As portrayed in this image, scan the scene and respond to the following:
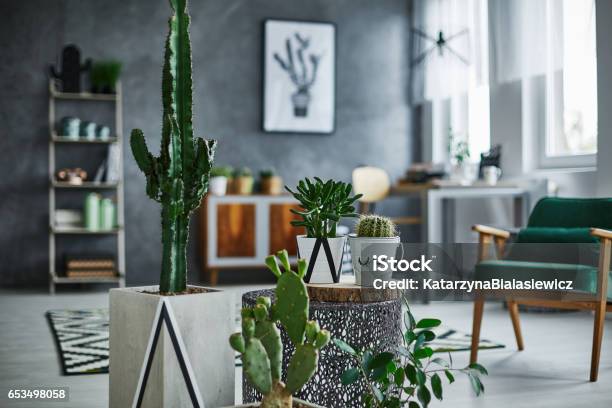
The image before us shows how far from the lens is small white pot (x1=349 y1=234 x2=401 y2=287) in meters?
2.48

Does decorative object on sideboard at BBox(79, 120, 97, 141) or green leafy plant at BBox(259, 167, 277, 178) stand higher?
decorative object on sideboard at BBox(79, 120, 97, 141)

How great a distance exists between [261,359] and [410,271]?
0.95m

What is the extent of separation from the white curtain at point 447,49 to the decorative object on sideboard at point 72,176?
322 cm

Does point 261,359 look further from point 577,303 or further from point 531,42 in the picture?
point 531,42

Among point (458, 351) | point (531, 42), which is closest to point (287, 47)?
point (531, 42)

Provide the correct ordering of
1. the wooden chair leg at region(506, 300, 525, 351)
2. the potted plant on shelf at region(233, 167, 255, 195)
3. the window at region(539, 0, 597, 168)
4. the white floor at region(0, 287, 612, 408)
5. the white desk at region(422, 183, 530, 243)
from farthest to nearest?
the potted plant on shelf at region(233, 167, 255, 195) → the white desk at region(422, 183, 530, 243) → the window at region(539, 0, 597, 168) → the wooden chair leg at region(506, 300, 525, 351) → the white floor at region(0, 287, 612, 408)

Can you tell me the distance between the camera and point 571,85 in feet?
18.4

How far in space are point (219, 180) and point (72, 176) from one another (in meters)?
1.22

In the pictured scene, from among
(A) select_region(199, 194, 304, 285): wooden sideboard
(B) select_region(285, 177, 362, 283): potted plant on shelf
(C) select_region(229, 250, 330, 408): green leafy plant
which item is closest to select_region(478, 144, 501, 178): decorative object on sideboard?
(A) select_region(199, 194, 304, 285): wooden sideboard

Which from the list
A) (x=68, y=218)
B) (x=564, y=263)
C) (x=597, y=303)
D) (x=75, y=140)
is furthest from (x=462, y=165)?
(x=68, y=218)

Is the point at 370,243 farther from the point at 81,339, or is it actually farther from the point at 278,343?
the point at 81,339

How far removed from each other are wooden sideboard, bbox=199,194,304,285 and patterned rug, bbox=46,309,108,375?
58.9 inches

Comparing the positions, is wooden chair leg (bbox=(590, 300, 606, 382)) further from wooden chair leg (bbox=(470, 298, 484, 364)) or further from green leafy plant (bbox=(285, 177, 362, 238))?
green leafy plant (bbox=(285, 177, 362, 238))

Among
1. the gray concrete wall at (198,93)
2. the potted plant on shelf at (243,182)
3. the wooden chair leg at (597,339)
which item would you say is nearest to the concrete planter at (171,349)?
the wooden chair leg at (597,339)
